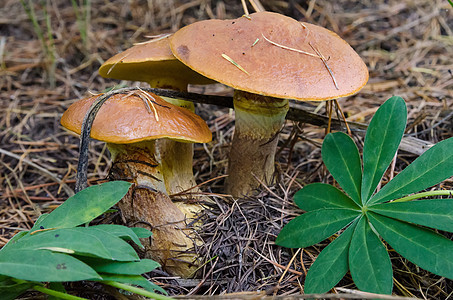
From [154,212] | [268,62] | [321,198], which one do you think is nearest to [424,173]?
[321,198]

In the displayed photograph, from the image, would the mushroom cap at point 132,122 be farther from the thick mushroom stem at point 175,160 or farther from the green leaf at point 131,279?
the green leaf at point 131,279

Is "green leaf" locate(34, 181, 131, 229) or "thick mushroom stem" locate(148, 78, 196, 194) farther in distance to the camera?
"thick mushroom stem" locate(148, 78, 196, 194)

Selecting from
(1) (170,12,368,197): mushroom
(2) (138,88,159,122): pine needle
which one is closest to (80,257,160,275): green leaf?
(2) (138,88,159,122): pine needle

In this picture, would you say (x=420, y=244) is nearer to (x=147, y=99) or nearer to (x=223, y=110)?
(x=147, y=99)

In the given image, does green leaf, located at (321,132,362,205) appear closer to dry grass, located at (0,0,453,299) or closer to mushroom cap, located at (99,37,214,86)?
dry grass, located at (0,0,453,299)

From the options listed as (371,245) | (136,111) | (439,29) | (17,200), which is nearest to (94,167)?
(17,200)

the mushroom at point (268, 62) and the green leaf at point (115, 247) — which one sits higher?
the mushroom at point (268, 62)

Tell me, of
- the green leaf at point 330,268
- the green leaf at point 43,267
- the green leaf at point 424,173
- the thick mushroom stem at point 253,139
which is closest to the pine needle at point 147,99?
the thick mushroom stem at point 253,139
